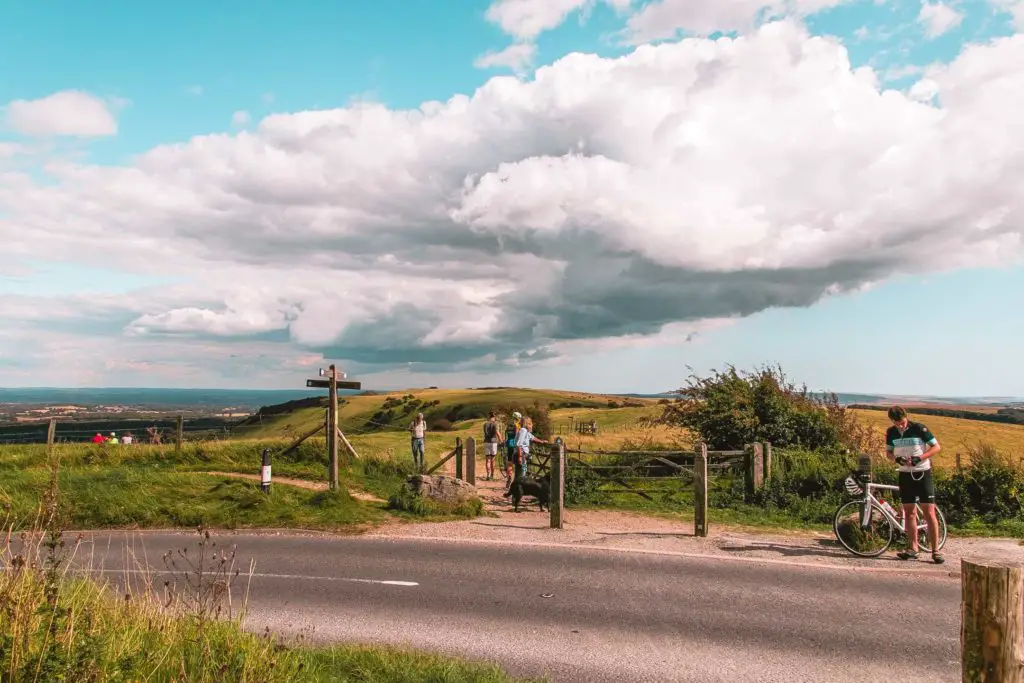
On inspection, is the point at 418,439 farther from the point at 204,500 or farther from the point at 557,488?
the point at 557,488

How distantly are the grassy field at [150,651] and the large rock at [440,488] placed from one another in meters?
8.60

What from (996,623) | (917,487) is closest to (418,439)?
A: (917,487)

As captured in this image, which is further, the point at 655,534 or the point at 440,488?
the point at 440,488

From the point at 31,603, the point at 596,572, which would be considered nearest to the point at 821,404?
the point at 596,572

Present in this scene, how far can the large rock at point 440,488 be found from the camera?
1572 cm

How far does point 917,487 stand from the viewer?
1084 centimetres

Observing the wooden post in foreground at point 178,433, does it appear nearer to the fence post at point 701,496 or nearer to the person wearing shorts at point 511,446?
the person wearing shorts at point 511,446

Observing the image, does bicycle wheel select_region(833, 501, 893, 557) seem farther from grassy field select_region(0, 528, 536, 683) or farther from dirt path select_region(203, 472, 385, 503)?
dirt path select_region(203, 472, 385, 503)

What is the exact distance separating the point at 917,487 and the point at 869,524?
114 cm

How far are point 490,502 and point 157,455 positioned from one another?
521 inches

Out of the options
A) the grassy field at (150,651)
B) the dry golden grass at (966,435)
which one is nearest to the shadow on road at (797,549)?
the grassy field at (150,651)

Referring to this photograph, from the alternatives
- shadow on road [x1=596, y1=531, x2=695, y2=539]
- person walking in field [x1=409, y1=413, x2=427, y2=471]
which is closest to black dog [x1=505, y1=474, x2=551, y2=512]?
shadow on road [x1=596, y1=531, x2=695, y2=539]

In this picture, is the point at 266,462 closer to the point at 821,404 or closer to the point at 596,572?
the point at 596,572

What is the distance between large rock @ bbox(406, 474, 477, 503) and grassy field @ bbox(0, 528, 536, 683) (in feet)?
28.2
